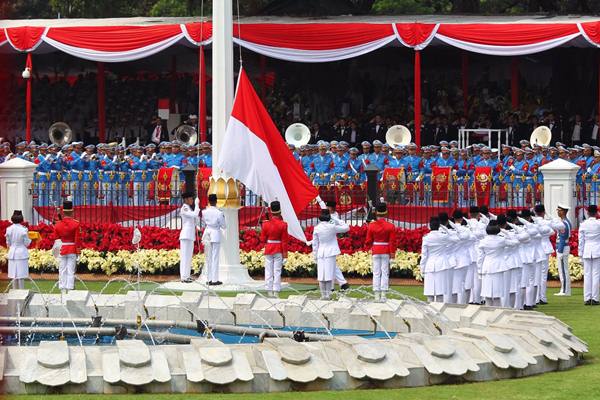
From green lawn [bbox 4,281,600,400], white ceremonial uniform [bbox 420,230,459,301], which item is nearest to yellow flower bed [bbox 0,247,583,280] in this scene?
white ceremonial uniform [bbox 420,230,459,301]

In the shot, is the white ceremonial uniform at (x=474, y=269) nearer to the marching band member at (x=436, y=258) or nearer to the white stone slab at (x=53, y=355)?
the marching band member at (x=436, y=258)

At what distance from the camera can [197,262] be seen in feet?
68.4

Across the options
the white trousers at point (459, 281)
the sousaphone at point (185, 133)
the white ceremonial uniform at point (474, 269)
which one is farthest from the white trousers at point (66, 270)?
the sousaphone at point (185, 133)

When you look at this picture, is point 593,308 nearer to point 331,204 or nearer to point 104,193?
point 331,204

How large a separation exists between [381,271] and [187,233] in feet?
12.5

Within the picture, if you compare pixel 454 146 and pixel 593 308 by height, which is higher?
pixel 454 146

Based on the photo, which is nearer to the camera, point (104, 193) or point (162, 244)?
point (162, 244)

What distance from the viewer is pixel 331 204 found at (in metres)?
18.5

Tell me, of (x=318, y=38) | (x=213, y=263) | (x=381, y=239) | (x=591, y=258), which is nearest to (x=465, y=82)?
(x=318, y=38)

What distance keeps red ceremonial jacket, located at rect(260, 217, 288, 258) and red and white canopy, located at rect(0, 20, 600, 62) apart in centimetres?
798

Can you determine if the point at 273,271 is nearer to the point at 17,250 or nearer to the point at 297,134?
the point at 17,250

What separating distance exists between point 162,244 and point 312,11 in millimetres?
14125

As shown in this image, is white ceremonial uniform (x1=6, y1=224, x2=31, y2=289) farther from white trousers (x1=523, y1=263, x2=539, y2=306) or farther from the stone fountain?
white trousers (x1=523, y1=263, x2=539, y2=306)

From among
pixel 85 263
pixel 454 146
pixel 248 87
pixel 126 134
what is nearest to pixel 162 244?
pixel 85 263
